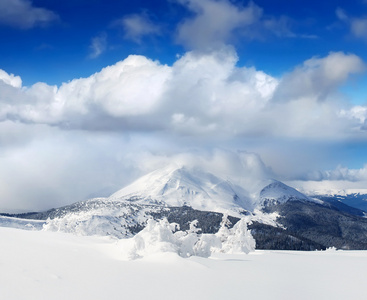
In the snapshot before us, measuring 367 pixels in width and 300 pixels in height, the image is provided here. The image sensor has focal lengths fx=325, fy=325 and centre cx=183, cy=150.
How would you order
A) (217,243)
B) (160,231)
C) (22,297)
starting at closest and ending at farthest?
(22,297) → (160,231) → (217,243)

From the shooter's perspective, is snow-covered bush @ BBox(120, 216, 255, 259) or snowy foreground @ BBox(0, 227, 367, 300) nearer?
snowy foreground @ BBox(0, 227, 367, 300)

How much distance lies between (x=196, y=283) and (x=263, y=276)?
6.44 metres

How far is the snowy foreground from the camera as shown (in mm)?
14950

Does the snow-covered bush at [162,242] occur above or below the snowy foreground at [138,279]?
above

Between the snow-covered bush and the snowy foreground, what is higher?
the snow-covered bush

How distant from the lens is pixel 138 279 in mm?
17797

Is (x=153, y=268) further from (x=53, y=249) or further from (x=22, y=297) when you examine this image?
(x=22, y=297)

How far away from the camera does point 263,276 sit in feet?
72.6

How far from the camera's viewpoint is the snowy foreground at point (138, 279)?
589 inches

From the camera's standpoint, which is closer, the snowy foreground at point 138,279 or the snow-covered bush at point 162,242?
the snowy foreground at point 138,279

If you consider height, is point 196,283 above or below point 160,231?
below

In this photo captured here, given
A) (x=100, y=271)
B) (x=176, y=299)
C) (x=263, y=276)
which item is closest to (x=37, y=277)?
(x=100, y=271)

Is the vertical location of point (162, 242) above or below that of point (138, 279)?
above

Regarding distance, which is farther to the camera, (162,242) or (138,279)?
(162,242)
